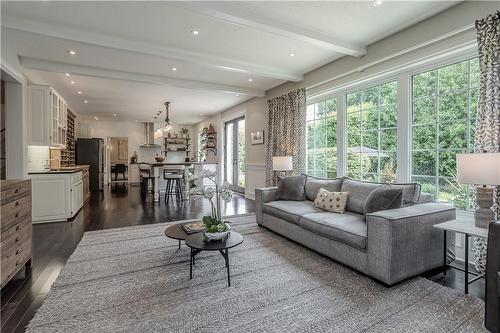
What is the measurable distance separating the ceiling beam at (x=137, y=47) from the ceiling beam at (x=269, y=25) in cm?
132

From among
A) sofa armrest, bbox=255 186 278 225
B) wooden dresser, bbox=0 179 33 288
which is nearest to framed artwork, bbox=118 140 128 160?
sofa armrest, bbox=255 186 278 225

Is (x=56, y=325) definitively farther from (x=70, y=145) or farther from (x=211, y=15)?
(x=70, y=145)

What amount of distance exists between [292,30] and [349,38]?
3.05ft

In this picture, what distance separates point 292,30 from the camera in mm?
3311

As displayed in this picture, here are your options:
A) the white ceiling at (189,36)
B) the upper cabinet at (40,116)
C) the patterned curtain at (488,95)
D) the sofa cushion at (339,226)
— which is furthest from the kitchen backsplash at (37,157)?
the patterned curtain at (488,95)

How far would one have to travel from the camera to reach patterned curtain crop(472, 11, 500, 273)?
2454 mm

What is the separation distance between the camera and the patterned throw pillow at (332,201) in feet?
11.0

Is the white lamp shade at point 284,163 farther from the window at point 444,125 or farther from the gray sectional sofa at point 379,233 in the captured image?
the window at point 444,125

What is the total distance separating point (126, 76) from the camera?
16.1ft

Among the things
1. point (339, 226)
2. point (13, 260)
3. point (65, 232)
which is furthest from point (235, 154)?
point (13, 260)

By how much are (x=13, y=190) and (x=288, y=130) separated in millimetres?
4434

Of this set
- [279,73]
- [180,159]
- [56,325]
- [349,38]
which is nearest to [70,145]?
[180,159]

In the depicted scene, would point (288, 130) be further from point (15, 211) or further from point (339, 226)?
point (15, 211)

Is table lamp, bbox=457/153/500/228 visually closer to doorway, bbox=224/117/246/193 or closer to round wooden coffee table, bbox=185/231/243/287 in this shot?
→ round wooden coffee table, bbox=185/231/243/287
